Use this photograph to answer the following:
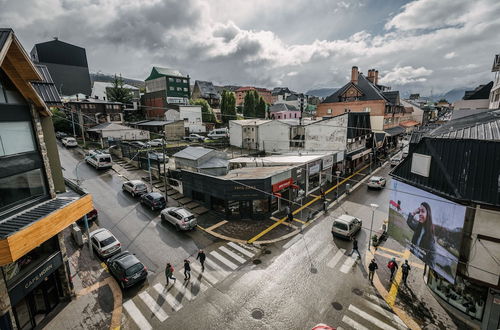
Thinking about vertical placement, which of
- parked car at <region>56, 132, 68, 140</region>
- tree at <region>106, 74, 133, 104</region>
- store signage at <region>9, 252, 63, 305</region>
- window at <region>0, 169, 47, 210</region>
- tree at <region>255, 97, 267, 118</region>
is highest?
tree at <region>106, 74, 133, 104</region>

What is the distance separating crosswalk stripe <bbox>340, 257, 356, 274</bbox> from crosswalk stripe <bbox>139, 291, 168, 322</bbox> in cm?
1151

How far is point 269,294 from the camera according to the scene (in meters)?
13.6

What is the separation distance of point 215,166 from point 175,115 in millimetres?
42225

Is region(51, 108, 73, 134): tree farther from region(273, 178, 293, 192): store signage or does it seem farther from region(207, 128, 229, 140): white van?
region(273, 178, 293, 192): store signage

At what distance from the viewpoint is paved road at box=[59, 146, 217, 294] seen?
17641 mm

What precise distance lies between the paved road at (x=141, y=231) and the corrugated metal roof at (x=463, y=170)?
16.1 metres

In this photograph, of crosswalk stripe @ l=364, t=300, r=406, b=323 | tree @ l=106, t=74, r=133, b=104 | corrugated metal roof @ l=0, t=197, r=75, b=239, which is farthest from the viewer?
tree @ l=106, t=74, r=133, b=104

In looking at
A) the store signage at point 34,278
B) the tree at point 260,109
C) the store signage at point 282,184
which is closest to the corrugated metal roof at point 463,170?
the store signage at point 282,184

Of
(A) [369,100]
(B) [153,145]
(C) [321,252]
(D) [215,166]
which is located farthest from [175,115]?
(C) [321,252]

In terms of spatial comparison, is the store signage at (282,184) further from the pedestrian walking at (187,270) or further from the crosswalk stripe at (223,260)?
the pedestrian walking at (187,270)

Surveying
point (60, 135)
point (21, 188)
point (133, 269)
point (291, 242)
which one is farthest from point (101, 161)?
point (291, 242)

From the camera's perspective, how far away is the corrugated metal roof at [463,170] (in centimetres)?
994

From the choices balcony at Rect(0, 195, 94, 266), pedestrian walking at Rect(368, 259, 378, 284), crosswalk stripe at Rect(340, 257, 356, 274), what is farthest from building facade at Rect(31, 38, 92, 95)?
pedestrian walking at Rect(368, 259, 378, 284)

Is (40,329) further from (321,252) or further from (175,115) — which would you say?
(175,115)
